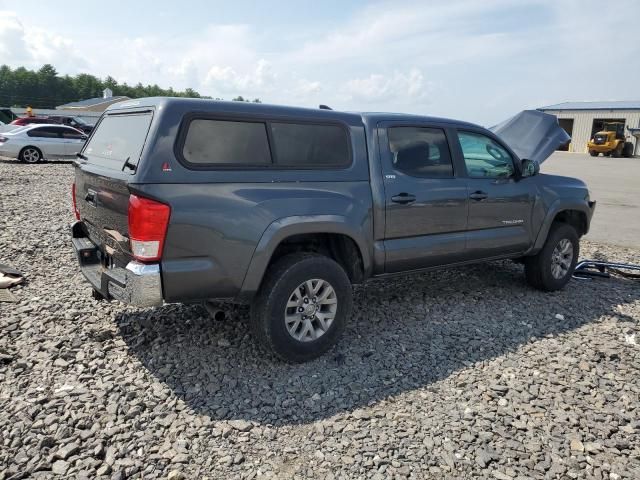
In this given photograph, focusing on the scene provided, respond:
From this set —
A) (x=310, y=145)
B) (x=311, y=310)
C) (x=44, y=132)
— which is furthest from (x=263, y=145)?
(x=44, y=132)

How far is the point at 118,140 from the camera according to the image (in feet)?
12.5

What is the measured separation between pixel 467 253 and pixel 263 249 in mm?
2352

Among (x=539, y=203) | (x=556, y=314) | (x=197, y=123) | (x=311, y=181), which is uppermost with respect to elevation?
(x=197, y=123)

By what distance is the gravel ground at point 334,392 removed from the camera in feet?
9.36

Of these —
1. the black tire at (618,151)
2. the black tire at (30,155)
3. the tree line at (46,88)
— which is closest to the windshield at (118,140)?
the black tire at (30,155)

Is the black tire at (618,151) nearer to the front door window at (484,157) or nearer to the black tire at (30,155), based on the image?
the black tire at (30,155)

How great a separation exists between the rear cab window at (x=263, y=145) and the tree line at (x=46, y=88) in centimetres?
9389

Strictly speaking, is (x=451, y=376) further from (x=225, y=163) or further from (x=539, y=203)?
(x=539, y=203)

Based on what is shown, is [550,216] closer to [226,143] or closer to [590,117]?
[226,143]

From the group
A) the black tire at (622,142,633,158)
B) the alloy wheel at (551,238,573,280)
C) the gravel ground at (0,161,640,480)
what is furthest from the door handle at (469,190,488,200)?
the black tire at (622,142,633,158)

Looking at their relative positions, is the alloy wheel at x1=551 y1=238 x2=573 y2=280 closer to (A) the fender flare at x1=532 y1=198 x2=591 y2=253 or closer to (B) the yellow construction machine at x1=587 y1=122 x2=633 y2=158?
(A) the fender flare at x1=532 y1=198 x2=591 y2=253

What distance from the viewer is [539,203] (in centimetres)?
557

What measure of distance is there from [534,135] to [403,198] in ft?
11.8

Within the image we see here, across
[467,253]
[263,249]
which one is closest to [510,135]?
[467,253]
